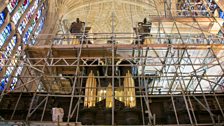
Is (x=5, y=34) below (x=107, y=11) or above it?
below

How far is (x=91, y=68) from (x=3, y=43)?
434 centimetres

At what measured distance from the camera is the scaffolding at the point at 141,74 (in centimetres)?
946

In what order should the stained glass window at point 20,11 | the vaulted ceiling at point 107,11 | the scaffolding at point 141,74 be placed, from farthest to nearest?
the vaulted ceiling at point 107,11
the stained glass window at point 20,11
the scaffolding at point 141,74

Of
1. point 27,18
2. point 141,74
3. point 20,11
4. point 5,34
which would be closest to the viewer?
point 141,74

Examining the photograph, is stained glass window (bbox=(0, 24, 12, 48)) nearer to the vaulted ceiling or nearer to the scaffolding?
the scaffolding

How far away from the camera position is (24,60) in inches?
432

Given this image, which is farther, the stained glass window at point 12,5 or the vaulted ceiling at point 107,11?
the vaulted ceiling at point 107,11

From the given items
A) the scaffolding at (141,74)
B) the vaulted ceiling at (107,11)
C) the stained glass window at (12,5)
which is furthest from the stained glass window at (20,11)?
the vaulted ceiling at (107,11)

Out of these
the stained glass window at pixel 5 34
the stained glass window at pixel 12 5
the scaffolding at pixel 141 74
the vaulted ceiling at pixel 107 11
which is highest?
the vaulted ceiling at pixel 107 11

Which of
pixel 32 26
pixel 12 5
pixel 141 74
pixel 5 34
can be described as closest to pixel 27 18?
pixel 32 26

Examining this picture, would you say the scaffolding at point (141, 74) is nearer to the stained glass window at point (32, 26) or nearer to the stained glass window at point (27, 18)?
the stained glass window at point (32, 26)

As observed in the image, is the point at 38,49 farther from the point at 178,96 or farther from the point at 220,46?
the point at 220,46

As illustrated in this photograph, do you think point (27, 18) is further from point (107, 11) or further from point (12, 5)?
point (107, 11)

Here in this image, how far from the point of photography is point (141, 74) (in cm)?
1112
